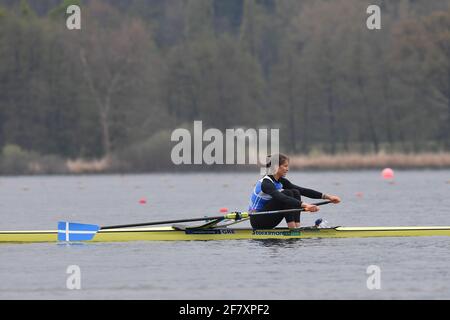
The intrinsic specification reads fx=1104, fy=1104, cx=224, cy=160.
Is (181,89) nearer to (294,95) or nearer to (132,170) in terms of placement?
(294,95)

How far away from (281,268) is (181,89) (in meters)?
57.1

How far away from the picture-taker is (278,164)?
19.7 m

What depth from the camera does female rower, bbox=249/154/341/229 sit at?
64.0 feet

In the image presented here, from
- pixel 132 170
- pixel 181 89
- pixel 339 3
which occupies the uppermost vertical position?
pixel 339 3

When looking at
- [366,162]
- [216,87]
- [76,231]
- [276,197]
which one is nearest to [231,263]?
[276,197]

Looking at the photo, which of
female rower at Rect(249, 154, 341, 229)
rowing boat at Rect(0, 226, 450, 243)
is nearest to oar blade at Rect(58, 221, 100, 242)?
rowing boat at Rect(0, 226, 450, 243)

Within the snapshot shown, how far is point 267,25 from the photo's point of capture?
285ft

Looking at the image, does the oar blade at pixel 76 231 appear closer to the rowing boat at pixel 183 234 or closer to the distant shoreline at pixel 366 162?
the rowing boat at pixel 183 234

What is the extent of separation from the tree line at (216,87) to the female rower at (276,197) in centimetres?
4735

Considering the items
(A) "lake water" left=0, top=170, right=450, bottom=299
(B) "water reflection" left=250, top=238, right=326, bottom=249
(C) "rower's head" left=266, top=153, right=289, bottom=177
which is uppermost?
(C) "rower's head" left=266, top=153, right=289, bottom=177

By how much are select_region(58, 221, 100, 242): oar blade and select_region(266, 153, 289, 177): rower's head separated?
10.8 ft

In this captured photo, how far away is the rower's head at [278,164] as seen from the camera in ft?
Result: 64.4

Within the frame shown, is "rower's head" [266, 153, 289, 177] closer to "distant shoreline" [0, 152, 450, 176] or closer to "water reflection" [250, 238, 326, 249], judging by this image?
"water reflection" [250, 238, 326, 249]
